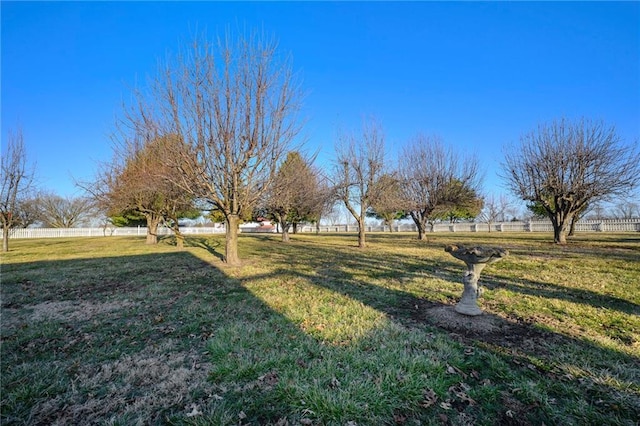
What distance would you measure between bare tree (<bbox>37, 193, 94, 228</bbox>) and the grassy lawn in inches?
1792

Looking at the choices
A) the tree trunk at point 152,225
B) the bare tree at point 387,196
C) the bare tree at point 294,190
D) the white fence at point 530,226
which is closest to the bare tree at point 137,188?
the tree trunk at point 152,225

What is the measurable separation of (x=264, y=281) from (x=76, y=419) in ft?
15.7

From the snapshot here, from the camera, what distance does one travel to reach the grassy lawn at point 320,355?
227 centimetres

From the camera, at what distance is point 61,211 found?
41656 millimetres

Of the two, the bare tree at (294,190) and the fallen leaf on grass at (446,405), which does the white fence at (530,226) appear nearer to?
the bare tree at (294,190)

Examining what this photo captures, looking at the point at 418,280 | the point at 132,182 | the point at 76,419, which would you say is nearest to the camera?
the point at 76,419

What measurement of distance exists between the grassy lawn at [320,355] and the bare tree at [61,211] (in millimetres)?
45510

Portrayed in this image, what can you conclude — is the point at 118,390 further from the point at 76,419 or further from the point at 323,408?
the point at 323,408

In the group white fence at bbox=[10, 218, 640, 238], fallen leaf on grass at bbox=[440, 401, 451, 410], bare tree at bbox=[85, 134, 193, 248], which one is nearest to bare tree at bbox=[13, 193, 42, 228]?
white fence at bbox=[10, 218, 640, 238]

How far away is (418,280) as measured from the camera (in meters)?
6.93

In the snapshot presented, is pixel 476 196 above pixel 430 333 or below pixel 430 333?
above

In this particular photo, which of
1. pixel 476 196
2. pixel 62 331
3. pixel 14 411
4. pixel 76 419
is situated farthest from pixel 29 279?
pixel 476 196

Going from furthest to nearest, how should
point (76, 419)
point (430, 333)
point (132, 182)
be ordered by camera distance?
point (132, 182), point (430, 333), point (76, 419)

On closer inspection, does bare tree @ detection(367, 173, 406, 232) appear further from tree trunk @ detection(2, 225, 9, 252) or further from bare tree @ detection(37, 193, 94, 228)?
bare tree @ detection(37, 193, 94, 228)
